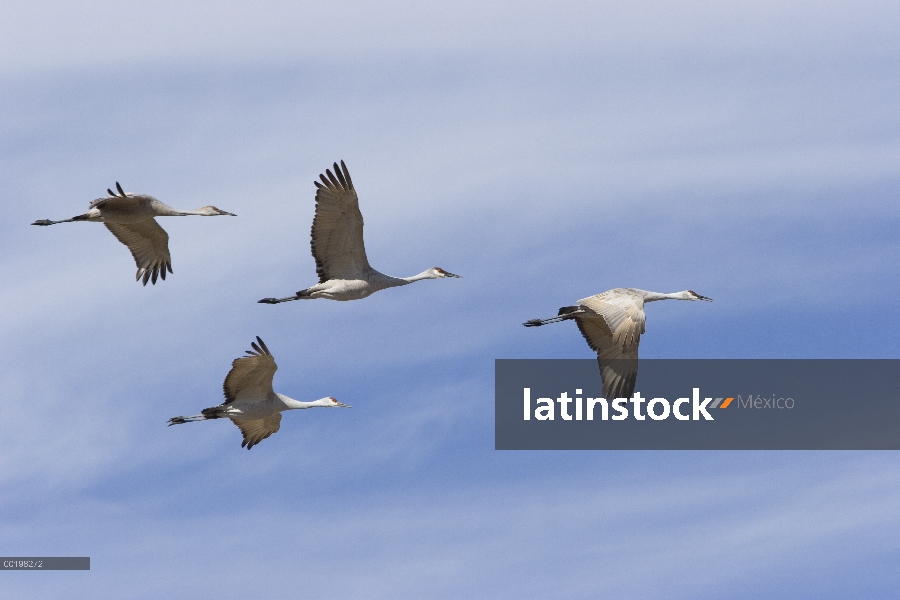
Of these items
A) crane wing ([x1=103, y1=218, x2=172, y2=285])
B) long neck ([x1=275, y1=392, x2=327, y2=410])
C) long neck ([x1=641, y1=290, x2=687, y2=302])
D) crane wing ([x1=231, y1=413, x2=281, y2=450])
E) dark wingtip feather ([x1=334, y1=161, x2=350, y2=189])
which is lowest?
crane wing ([x1=231, y1=413, x2=281, y2=450])

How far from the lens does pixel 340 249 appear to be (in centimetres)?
3359

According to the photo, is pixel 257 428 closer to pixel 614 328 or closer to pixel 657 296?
pixel 614 328

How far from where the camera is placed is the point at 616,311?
101ft

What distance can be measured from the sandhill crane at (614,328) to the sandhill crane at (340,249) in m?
3.67

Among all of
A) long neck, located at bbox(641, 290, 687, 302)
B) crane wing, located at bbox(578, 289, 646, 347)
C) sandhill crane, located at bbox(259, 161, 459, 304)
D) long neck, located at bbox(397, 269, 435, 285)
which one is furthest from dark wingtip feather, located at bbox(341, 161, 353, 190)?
long neck, located at bbox(641, 290, 687, 302)

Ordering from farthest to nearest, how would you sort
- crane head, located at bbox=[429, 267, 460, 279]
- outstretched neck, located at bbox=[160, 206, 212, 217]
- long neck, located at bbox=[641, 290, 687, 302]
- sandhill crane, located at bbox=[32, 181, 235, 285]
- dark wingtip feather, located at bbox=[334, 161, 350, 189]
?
crane head, located at bbox=[429, 267, 460, 279] → outstretched neck, located at bbox=[160, 206, 212, 217] → sandhill crane, located at bbox=[32, 181, 235, 285] → long neck, located at bbox=[641, 290, 687, 302] → dark wingtip feather, located at bbox=[334, 161, 350, 189]

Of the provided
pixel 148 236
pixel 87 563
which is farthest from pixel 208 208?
pixel 87 563

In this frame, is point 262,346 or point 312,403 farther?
point 312,403

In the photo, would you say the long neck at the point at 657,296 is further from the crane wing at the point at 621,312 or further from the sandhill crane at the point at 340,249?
the sandhill crane at the point at 340,249

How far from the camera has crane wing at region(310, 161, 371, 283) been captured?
107 ft

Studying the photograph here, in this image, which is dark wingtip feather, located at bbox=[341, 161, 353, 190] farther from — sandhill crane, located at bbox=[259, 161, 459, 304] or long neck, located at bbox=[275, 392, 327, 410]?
long neck, located at bbox=[275, 392, 327, 410]

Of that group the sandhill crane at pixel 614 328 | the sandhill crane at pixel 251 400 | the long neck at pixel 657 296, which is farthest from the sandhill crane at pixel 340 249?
the long neck at pixel 657 296

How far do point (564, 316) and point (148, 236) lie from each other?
9.53 meters

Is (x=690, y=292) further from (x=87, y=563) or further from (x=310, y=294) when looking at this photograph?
(x=87, y=563)
